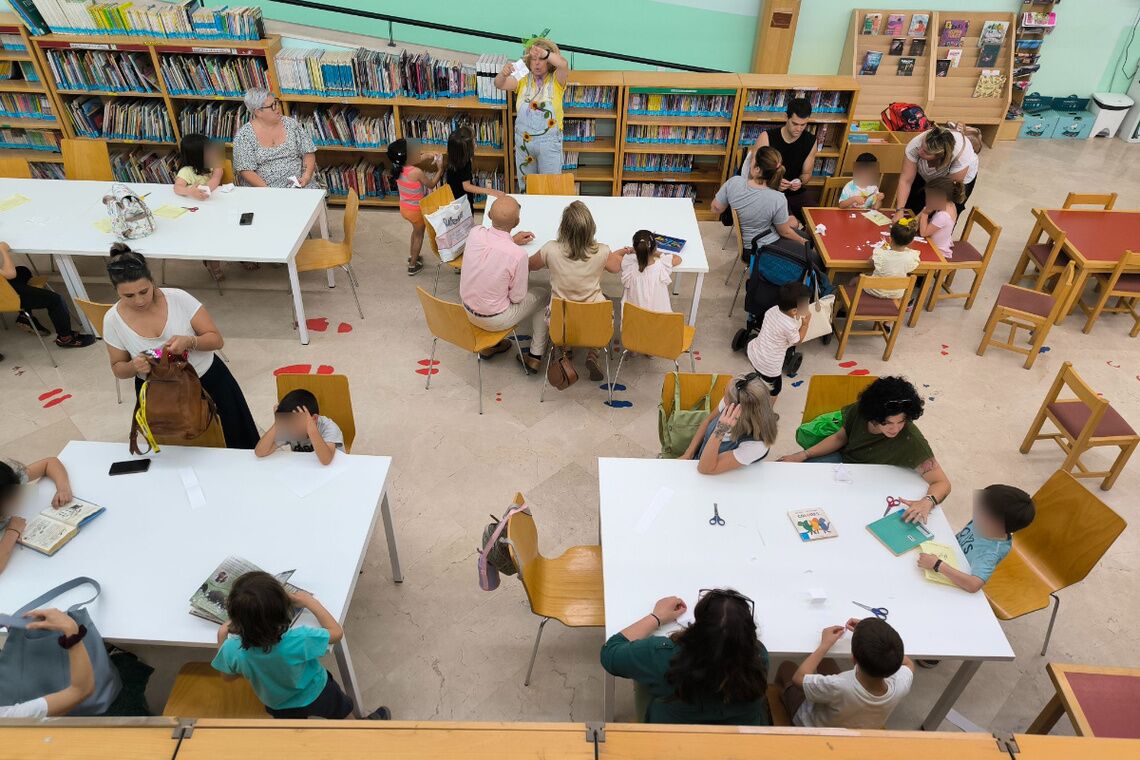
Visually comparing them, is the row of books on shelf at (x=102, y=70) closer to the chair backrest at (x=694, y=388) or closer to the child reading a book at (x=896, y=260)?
the chair backrest at (x=694, y=388)

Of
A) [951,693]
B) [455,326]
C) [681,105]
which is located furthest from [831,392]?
[681,105]

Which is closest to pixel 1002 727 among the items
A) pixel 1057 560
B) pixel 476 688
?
pixel 1057 560

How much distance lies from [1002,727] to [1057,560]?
2.52 ft

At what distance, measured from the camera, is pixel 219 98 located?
6434 millimetres

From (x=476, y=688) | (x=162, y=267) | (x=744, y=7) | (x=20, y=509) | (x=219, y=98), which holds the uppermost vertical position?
(x=744, y=7)

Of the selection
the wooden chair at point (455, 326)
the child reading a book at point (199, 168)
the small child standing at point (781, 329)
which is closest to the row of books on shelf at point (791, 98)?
the small child standing at point (781, 329)

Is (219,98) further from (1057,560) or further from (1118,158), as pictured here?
(1118,158)

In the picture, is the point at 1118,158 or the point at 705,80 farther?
the point at 1118,158

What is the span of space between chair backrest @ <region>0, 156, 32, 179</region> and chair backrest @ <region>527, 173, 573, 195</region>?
12.5 ft

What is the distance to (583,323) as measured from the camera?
456 centimetres

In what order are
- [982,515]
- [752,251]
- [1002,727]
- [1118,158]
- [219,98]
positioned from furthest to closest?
[1118,158], [219,98], [752,251], [1002,727], [982,515]

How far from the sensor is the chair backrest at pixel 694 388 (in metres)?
3.64

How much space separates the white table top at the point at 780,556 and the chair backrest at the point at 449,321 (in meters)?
1.46

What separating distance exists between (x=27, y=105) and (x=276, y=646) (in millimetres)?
6595
